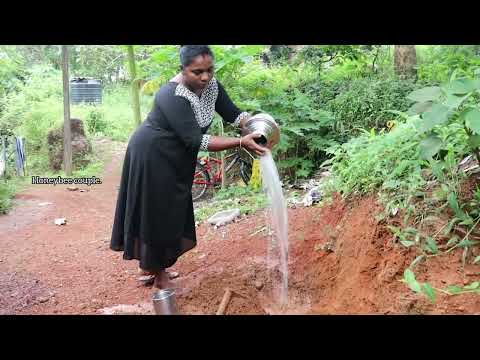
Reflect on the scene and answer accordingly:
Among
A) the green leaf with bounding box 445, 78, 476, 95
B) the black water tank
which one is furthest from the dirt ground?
the black water tank

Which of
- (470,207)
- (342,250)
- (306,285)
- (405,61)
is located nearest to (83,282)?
(306,285)

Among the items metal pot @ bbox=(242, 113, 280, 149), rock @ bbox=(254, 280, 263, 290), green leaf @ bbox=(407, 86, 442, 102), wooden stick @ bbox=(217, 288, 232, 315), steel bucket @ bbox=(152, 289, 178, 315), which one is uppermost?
green leaf @ bbox=(407, 86, 442, 102)

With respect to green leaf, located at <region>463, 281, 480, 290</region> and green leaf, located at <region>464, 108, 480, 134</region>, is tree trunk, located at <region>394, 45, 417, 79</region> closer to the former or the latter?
green leaf, located at <region>464, 108, 480, 134</region>

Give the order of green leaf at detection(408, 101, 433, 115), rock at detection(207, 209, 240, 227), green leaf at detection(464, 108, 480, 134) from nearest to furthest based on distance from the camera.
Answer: green leaf at detection(464, 108, 480, 134)
green leaf at detection(408, 101, 433, 115)
rock at detection(207, 209, 240, 227)

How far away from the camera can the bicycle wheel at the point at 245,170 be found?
4.43 meters

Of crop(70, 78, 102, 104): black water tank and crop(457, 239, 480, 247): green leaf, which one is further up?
crop(70, 78, 102, 104): black water tank

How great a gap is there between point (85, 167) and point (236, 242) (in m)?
2.43

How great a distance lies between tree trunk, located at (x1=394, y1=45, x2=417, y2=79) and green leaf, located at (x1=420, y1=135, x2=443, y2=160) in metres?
2.98

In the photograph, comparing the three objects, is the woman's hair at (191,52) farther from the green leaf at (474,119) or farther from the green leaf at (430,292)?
the green leaf at (430,292)

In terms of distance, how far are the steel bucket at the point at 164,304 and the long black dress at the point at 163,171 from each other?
21cm

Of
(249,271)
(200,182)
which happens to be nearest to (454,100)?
(249,271)

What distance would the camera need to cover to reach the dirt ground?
181 cm

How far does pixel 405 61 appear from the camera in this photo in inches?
182

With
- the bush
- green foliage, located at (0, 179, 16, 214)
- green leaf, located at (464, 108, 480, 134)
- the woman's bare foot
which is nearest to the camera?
green leaf, located at (464, 108, 480, 134)
